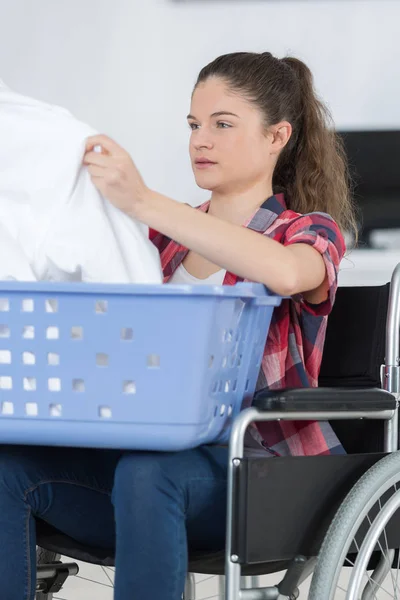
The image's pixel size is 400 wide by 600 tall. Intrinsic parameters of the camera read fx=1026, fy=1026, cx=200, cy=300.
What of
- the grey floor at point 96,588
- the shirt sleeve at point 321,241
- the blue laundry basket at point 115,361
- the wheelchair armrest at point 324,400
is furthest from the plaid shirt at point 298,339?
the grey floor at point 96,588

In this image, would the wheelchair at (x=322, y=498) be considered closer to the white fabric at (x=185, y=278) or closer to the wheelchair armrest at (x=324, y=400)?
the wheelchair armrest at (x=324, y=400)

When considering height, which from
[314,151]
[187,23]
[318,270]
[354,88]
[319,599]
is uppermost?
[187,23]

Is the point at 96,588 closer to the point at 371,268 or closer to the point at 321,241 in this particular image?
the point at 321,241

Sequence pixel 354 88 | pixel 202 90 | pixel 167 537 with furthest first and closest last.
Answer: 1. pixel 354 88
2. pixel 202 90
3. pixel 167 537

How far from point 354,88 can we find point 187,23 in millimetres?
788

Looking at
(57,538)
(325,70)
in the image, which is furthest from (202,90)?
(325,70)

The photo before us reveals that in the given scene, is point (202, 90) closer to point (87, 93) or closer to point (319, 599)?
point (319, 599)

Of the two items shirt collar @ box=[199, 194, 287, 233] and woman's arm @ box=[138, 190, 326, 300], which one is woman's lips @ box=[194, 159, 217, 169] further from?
woman's arm @ box=[138, 190, 326, 300]

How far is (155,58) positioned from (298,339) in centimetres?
315

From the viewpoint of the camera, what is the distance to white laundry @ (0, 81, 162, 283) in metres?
1.32

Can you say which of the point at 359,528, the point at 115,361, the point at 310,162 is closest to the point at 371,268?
the point at 310,162

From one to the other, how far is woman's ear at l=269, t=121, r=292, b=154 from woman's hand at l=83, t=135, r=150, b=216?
1.55 ft

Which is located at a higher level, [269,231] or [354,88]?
[354,88]

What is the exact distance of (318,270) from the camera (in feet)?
4.83
